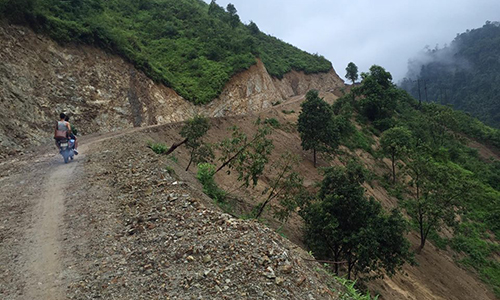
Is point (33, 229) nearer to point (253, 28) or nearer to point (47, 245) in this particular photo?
point (47, 245)

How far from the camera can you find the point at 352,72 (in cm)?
6109

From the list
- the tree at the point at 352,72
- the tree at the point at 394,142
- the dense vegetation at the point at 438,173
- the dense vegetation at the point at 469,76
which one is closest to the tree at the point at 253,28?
the tree at the point at 352,72

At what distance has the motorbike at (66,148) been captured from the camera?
1121cm

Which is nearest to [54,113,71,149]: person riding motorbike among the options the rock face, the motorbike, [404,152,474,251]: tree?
the motorbike

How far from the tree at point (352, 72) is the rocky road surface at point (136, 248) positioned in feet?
194

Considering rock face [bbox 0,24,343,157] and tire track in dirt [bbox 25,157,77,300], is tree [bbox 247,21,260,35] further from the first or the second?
tire track in dirt [bbox 25,157,77,300]

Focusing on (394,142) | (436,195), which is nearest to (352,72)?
(394,142)

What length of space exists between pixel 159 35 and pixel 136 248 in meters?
35.8

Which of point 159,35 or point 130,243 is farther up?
point 159,35

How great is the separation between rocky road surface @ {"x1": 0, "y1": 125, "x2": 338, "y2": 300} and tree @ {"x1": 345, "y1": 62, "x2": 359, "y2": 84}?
194 feet

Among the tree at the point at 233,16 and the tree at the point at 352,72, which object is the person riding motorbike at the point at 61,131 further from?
the tree at the point at 352,72

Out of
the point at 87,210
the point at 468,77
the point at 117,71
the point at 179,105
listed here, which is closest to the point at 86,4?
the point at 117,71

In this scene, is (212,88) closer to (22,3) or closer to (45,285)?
(22,3)

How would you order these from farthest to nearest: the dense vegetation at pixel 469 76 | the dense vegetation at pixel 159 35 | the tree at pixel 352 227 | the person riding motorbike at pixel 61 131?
the dense vegetation at pixel 469 76 → the dense vegetation at pixel 159 35 → the tree at pixel 352 227 → the person riding motorbike at pixel 61 131
